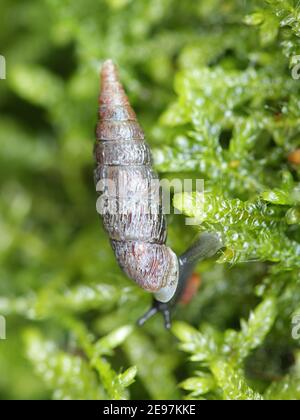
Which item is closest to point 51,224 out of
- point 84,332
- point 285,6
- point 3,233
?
point 3,233

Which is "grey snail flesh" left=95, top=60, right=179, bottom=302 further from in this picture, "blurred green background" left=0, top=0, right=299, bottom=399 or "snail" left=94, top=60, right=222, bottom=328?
"blurred green background" left=0, top=0, right=299, bottom=399

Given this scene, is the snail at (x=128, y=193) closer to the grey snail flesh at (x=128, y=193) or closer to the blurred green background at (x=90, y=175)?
the grey snail flesh at (x=128, y=193)

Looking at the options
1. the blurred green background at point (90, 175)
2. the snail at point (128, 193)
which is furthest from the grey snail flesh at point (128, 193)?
the blurred green background at point (90, 175)

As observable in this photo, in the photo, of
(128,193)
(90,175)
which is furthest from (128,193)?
(90,175)

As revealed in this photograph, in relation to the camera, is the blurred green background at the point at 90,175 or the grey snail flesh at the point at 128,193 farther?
the blurred green background at the point at 90,175

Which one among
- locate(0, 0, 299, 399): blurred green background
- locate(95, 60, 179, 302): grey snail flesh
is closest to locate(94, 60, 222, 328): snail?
locate(95, 60, 179, 302): grey snail flesh

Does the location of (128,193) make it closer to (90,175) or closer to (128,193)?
(128,193)
